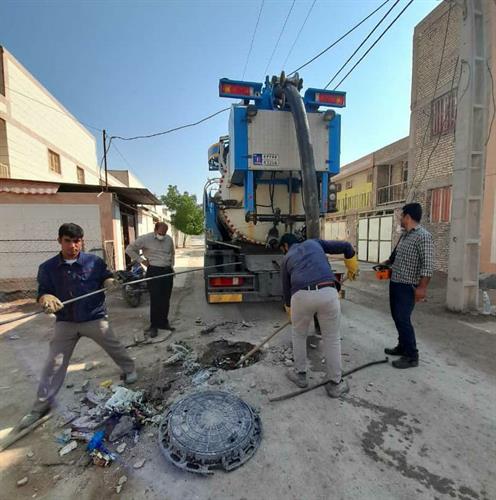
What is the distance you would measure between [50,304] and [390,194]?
53.1 ft

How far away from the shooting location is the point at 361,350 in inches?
154

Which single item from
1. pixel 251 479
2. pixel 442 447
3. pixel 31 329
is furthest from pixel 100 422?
pixel 31 329

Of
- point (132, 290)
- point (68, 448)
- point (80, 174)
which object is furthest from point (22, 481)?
point (80, 174)

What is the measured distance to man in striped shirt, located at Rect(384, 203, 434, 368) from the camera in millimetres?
3301

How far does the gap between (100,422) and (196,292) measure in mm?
5564

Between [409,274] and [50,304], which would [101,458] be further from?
[409,274]

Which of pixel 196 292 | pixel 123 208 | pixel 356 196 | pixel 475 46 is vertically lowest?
pixel 196 292

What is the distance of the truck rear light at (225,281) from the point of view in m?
4.78

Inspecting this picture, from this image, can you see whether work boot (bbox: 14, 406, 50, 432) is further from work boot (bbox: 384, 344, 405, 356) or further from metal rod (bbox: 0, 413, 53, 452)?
work boot (bbox: 384, 344, 405, 356)

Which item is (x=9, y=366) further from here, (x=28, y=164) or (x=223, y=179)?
(x=28, y=164)

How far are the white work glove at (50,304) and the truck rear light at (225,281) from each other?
98.0 inches

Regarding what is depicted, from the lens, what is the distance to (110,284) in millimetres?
2850

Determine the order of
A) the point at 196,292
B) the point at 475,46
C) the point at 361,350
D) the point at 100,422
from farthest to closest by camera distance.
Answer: the point at 196,292, the point at 475,46, the point at 361,350, the point at 100,422

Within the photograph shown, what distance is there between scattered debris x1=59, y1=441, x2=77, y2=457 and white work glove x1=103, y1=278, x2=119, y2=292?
1.28 meters
